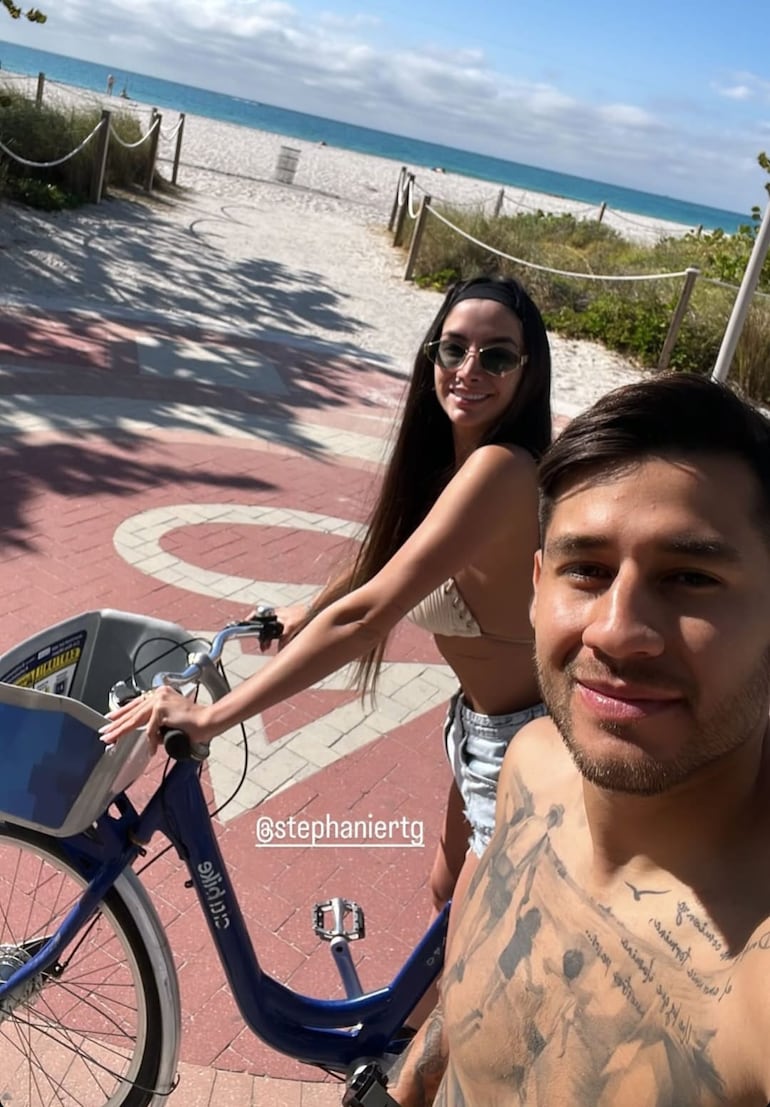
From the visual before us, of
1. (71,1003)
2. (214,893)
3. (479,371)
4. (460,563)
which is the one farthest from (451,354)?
(71,1003)

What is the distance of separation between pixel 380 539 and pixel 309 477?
4556 mm

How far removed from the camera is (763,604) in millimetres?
1035

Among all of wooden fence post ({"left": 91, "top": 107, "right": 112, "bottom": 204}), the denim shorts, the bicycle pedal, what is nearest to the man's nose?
the denim shorts

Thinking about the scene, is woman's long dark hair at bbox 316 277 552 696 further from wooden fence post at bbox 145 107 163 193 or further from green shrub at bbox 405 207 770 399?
wooden fence post at bbox 145 107 163 193

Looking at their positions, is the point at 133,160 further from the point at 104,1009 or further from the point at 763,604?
the point at 763,604

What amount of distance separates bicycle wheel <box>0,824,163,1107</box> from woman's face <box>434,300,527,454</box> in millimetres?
1370

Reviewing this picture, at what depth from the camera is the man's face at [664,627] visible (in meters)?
1.01

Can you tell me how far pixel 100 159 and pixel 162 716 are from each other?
54.3ft

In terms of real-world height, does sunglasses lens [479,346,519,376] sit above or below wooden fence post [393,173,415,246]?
below

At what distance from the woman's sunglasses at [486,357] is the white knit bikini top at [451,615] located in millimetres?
529

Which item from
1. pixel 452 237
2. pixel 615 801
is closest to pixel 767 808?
pixel 615 801

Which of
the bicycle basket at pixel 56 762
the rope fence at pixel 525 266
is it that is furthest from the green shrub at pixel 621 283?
the bicycle basket at pixel 56 762

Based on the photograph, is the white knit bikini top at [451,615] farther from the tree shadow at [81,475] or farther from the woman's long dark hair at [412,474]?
the tree shadow at [81,475]

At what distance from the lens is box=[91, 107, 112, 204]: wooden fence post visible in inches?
624
